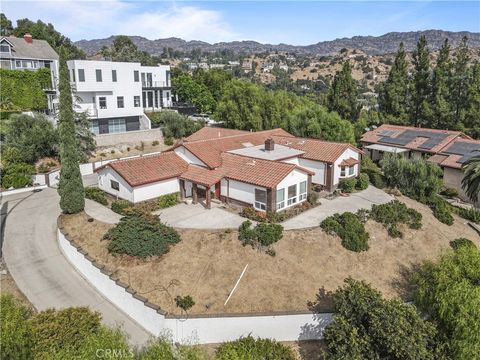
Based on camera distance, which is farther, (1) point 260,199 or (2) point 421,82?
(2) point 421,82

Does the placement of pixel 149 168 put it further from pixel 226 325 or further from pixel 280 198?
pixel 226 325

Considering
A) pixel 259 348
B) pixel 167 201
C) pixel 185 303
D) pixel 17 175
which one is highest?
pixel 17 175

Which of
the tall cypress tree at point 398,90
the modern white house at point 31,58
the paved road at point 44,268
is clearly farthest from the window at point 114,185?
the tall cypress tree at point 398,90

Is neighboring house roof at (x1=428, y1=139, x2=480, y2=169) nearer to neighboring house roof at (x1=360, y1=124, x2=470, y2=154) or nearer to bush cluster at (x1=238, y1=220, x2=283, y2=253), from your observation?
neighboring house roof at (x1=360, y1=124, x2=470, y2=154)

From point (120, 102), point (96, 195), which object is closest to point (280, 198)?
point (96, 195)

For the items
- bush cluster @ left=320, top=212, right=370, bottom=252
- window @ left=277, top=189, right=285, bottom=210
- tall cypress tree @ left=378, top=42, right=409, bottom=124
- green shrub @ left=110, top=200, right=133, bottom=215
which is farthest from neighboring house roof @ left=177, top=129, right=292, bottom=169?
tall cypress tree @ left=378, top=42, right=409, bottom=124

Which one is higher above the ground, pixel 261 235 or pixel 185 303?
pixel 261 235

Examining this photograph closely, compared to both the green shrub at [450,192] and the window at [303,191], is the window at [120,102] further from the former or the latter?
the green shrub at [450,192]
